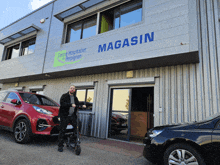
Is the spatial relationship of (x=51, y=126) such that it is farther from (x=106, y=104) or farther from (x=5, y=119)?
(x=106, y=104)

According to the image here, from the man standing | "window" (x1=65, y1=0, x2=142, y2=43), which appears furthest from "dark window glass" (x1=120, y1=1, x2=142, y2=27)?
the man standing

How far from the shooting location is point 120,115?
679cm

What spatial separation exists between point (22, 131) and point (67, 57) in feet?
13.5

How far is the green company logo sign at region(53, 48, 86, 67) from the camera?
7.36 m

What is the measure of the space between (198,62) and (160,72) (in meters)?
1.29

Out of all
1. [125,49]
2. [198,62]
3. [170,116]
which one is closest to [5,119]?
[125,49]

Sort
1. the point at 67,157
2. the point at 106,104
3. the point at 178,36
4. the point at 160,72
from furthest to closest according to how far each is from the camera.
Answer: the point at 106,104
the point at 160,72
the point at 178,36
the point at 67,157

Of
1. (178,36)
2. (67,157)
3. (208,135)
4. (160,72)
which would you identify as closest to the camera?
(208,135)

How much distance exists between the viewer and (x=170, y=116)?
5410 millimetres

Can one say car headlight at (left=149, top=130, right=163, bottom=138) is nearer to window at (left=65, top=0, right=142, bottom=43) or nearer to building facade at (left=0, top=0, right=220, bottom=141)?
building facade at (left=0, top=0, right=220, bottom=141)

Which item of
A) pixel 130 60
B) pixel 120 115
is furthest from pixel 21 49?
pixel 130 60

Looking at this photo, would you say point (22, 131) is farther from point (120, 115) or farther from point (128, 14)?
point (128, 14)

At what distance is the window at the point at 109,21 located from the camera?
21.9ft

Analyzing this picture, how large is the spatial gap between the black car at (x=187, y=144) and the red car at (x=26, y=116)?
9.75ft
